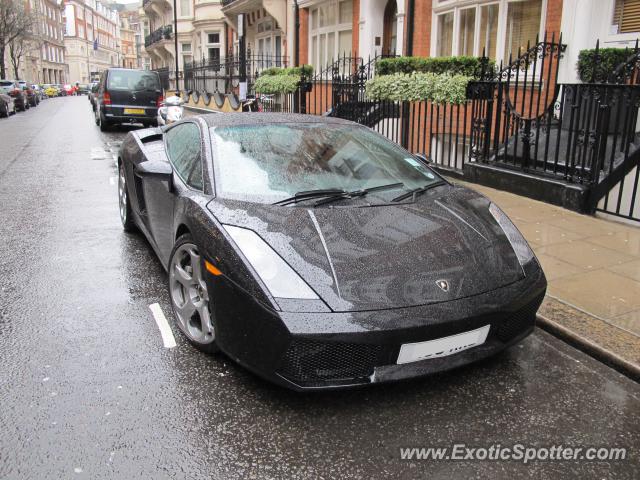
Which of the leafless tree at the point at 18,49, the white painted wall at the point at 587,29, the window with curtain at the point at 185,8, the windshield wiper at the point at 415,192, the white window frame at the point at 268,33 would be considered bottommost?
the windshield wiper at the point at 415,192

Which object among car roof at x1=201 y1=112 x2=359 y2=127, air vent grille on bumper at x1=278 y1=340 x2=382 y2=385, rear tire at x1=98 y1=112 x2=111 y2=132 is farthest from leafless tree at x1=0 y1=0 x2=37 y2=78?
air vent grille on bumper at x1=278 y1=340 x2=382 y2=385

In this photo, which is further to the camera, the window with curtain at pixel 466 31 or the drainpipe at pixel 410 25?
the drainpipe at pixel 410 25

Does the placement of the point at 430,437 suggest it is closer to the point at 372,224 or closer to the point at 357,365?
the point at 357,365

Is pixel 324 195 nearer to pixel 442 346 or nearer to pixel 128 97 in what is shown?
pixel 442 346

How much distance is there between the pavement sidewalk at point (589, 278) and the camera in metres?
3.68

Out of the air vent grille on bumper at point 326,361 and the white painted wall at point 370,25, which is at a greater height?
the white painted wall at point 370,25

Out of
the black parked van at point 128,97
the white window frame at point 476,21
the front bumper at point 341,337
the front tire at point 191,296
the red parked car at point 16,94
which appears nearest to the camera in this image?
the front bumper at point 341,337

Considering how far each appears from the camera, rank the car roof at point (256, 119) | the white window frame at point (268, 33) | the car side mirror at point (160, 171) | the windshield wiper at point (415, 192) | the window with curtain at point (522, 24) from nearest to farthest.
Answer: the windshield wiper at point (415, 192), the car side mirror at point (160, 171), the car roof at point (256, 119), the window with curtain at point (522, 24), the white window frame at point (268, 33)

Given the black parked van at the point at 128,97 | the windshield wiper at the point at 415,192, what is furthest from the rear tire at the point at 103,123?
the windshield wiper at the point at 415,192

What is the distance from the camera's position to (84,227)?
6.60 meters

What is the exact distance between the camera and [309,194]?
3.62m

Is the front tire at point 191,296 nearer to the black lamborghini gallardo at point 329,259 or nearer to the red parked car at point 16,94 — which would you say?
the black lamborghini gallardo at point 329,259

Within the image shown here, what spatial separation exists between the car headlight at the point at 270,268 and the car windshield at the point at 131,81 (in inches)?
697

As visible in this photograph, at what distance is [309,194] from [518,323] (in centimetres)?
146
